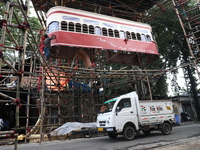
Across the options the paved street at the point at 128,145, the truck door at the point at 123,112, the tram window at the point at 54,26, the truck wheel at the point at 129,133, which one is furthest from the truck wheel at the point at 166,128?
the tram window at the point at 54,26

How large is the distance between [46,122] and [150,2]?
47.5ft

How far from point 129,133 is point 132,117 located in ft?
2.93

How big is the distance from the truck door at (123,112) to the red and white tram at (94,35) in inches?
→ 144

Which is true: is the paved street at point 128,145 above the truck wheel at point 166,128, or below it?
below

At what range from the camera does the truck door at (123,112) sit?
8057mm

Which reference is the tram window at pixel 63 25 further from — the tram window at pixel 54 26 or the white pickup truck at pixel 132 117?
the white pickup truck at pixel 132 117

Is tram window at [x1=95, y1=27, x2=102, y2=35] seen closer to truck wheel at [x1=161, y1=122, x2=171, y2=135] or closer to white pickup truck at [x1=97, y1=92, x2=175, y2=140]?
white pickup truck at [x1=97, y1=92, x2=175, y2=140]

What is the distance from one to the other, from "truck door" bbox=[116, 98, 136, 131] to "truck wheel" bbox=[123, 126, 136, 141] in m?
0.35

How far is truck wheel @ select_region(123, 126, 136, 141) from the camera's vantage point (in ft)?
26.5

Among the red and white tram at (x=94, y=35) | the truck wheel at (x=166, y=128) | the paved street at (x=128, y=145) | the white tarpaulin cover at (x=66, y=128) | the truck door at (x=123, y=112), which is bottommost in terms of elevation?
the paved street at (x=128, y=145)

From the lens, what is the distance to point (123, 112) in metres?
8.39

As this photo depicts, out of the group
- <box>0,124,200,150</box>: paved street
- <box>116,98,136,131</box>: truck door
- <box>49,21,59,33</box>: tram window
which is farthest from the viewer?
<box>49,21,59,33</box>: tram window

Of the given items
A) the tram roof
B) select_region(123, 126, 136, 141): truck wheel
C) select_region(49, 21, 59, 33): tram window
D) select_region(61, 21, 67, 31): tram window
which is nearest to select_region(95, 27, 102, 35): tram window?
select_region(61, 21, 67, 31): tram window

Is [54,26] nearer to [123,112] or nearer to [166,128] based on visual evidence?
[123,112]
